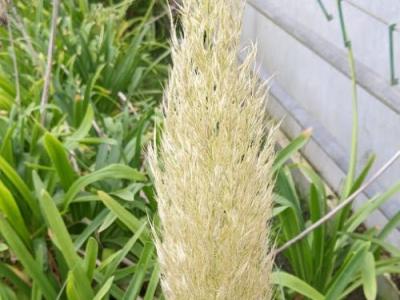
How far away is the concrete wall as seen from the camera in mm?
2271

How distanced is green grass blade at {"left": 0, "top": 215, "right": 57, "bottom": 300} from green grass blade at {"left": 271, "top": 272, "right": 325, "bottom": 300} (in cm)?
59

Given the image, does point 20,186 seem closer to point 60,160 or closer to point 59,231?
point 60,160

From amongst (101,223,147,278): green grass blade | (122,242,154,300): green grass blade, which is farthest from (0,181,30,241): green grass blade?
(122,242,154,300): green grass blade

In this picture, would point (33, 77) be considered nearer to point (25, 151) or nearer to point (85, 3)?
point (25, 151)

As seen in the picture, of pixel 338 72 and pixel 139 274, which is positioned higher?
pixel 338 72

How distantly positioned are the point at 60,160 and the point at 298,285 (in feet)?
2.63

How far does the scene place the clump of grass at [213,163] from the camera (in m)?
1.00

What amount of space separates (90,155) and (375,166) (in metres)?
1.06

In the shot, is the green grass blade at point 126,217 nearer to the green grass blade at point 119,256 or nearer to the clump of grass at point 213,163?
the green grass blade at point 119,256

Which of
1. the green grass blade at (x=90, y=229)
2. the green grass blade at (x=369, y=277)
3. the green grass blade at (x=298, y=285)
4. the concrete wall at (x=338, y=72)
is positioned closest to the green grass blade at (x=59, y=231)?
the green grass blade at (x=90, y=229)

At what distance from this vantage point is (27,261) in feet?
5.60

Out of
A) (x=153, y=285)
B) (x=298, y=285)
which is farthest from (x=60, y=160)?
(x=298, y=285)

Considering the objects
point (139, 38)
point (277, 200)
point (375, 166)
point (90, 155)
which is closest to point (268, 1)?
point (139, 38)

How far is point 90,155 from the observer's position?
2.39 meters
